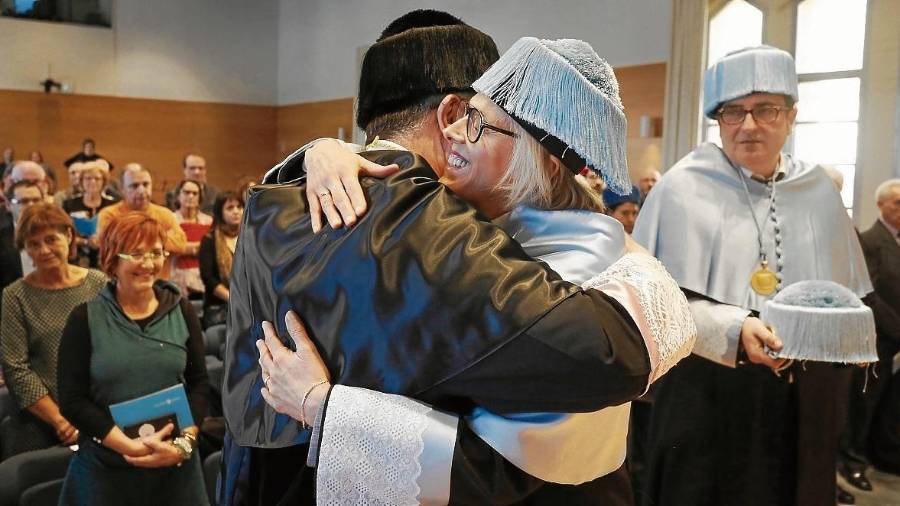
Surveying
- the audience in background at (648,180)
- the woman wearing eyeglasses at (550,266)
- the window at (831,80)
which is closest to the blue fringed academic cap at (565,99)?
the woman wearing eyeglasses at (550,266)

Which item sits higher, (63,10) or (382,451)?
(63,10)

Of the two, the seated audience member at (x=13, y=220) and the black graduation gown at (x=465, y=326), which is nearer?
the black graduation gown at (x=465, y=326)

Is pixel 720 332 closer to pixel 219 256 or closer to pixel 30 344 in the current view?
pixel 30 344

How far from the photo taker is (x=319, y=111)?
53.7 feet

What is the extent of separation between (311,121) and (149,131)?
3.01 m

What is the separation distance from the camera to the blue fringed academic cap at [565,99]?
1.30m

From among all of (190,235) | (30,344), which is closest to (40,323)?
(30,344)

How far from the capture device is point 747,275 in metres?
2.79

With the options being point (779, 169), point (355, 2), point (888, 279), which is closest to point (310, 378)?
point (779, 169)

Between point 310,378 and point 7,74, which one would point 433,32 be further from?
point 7,74

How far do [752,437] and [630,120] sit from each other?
7926mm

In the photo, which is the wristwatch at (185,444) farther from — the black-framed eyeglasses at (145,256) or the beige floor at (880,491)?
the beige floor at (880,491)

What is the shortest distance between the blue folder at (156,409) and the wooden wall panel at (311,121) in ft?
40.5

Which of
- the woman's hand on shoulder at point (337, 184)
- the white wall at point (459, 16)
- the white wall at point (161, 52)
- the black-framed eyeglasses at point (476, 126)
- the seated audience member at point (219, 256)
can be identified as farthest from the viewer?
the white wall at point (161, 52)
